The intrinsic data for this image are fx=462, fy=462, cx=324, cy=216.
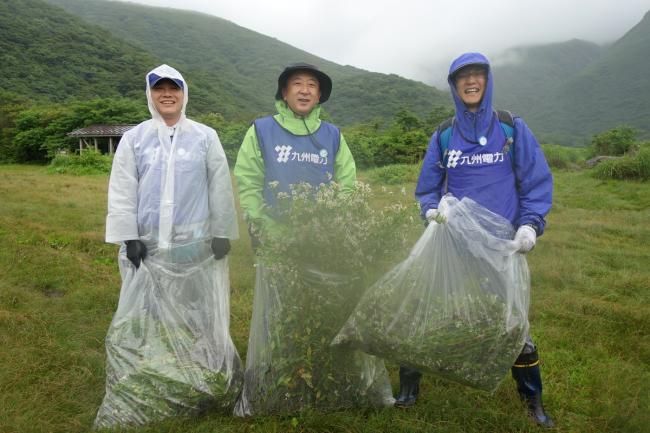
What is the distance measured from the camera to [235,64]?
80.2 metres

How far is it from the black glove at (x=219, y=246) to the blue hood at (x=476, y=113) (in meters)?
1.40

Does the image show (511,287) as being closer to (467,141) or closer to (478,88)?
(467,141)

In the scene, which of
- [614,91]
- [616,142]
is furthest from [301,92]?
[614,91]

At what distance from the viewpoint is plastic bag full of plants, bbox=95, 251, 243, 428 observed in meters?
2.29

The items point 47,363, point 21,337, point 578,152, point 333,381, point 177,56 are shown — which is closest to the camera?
point 333,381

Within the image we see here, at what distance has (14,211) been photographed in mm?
7871

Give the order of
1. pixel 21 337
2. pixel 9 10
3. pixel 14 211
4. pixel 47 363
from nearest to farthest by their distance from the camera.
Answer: pixel 47 363 → pixel 21 337 → pixel 14 211 → pixel 9 10

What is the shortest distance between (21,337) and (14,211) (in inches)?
228

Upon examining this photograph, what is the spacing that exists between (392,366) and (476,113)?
1696mm

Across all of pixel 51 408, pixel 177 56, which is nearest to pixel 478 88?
pixel 51 408

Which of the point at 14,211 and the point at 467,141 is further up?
the point at 467,141

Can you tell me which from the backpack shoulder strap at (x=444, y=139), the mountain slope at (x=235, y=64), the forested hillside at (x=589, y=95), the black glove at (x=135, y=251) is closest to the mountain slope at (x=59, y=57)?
the mountain slope at (x=235, y=64)

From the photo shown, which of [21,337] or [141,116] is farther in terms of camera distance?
[141,116]

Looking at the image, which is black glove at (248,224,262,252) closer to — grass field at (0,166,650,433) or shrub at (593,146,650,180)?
grass field at (0,166,650,433)
